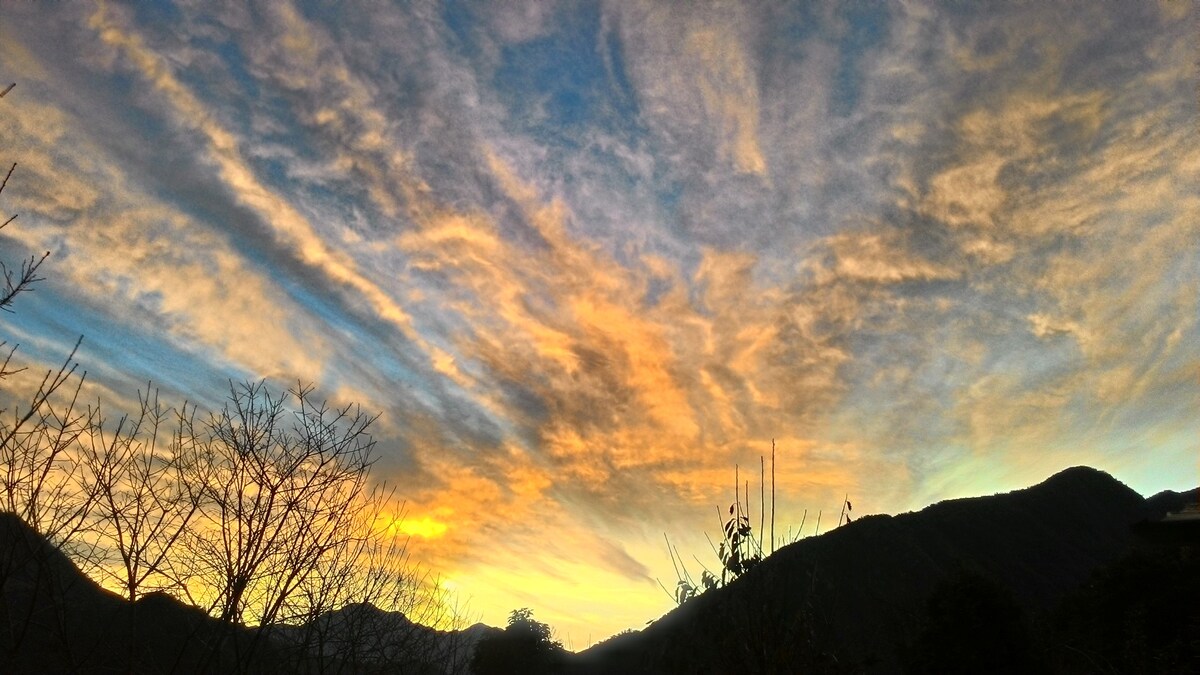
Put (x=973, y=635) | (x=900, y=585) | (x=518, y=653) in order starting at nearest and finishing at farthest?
(x=973, y=635), (x=900, y=585), (x=518, y=653)

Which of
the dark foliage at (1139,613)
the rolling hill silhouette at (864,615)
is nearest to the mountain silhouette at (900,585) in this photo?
the rolling hill silhouette at (864,615)

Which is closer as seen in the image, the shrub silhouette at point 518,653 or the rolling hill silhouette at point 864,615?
the rolling hill silhouette at point 864,615

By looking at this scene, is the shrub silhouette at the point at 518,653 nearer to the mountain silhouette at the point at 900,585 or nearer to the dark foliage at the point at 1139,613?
the mountain silhouette at the point at 900,585

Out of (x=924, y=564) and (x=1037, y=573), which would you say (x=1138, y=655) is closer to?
(x=924, y=564)

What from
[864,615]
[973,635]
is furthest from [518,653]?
[973,635]

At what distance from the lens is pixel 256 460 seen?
29.2 ft

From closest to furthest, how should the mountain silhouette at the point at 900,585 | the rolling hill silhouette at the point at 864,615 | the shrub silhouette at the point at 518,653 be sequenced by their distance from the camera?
the mountain silhouette at the point at 900,585 → the rolling hill silhouette at the point at 864,615 → the shrub silhouette at the point at 518,653

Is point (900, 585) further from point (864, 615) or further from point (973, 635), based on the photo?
point (973, 635)

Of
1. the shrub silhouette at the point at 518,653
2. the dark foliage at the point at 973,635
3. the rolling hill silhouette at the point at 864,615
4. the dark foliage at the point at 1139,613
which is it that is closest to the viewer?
the rolling hill silhouette at the point at 864,615

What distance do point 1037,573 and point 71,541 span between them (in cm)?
9183

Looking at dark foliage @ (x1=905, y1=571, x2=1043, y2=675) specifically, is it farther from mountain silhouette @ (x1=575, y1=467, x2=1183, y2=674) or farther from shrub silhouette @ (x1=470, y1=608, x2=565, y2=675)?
shrub silhouette @ (x1=470, y1=608, x2=565, y2=675)

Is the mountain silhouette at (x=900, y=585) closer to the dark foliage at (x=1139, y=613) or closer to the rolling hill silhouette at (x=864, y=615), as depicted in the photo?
the rolling hill silhouette at (x=864, y=615)

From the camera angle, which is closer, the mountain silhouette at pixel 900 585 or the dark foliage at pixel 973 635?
the mountain silhouette at pixel 900 585

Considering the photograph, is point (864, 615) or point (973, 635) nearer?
point (973, 635)
